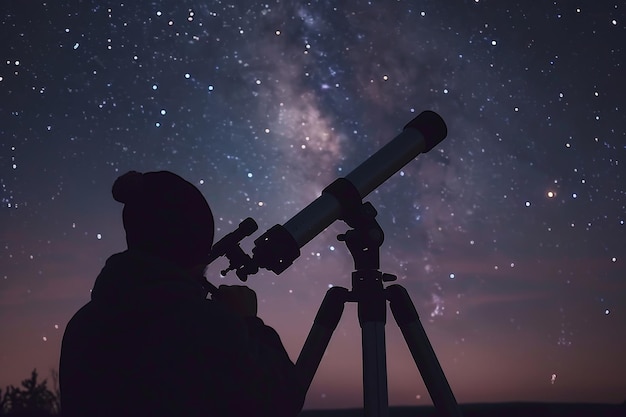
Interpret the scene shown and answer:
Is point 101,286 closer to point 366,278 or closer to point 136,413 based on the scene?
point 136,413

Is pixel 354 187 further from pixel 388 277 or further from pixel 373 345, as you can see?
pixel 373 345

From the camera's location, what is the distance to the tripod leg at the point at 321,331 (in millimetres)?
2314

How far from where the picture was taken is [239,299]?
1.76 m

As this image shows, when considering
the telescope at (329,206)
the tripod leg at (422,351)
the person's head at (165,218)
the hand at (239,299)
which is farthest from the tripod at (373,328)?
the person's head at (165,218)

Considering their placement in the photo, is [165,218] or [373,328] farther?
[373,328]

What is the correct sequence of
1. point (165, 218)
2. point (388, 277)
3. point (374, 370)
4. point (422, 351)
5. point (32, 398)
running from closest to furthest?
point (165, 218)
point (374, 370)
point (422, 351)
point (388, 277)
point (32, 398)

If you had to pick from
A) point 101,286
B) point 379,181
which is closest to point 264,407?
point 101,286

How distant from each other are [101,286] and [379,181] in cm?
154

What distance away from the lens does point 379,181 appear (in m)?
2.70

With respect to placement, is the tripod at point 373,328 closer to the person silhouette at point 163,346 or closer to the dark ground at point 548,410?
the person silhouette at point 163,346

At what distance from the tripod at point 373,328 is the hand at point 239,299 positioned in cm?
61

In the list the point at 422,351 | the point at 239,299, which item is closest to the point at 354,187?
the point at 422,351

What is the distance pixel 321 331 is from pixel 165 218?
1.00 metres

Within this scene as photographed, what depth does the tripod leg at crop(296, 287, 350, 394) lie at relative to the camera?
2.31 metres
